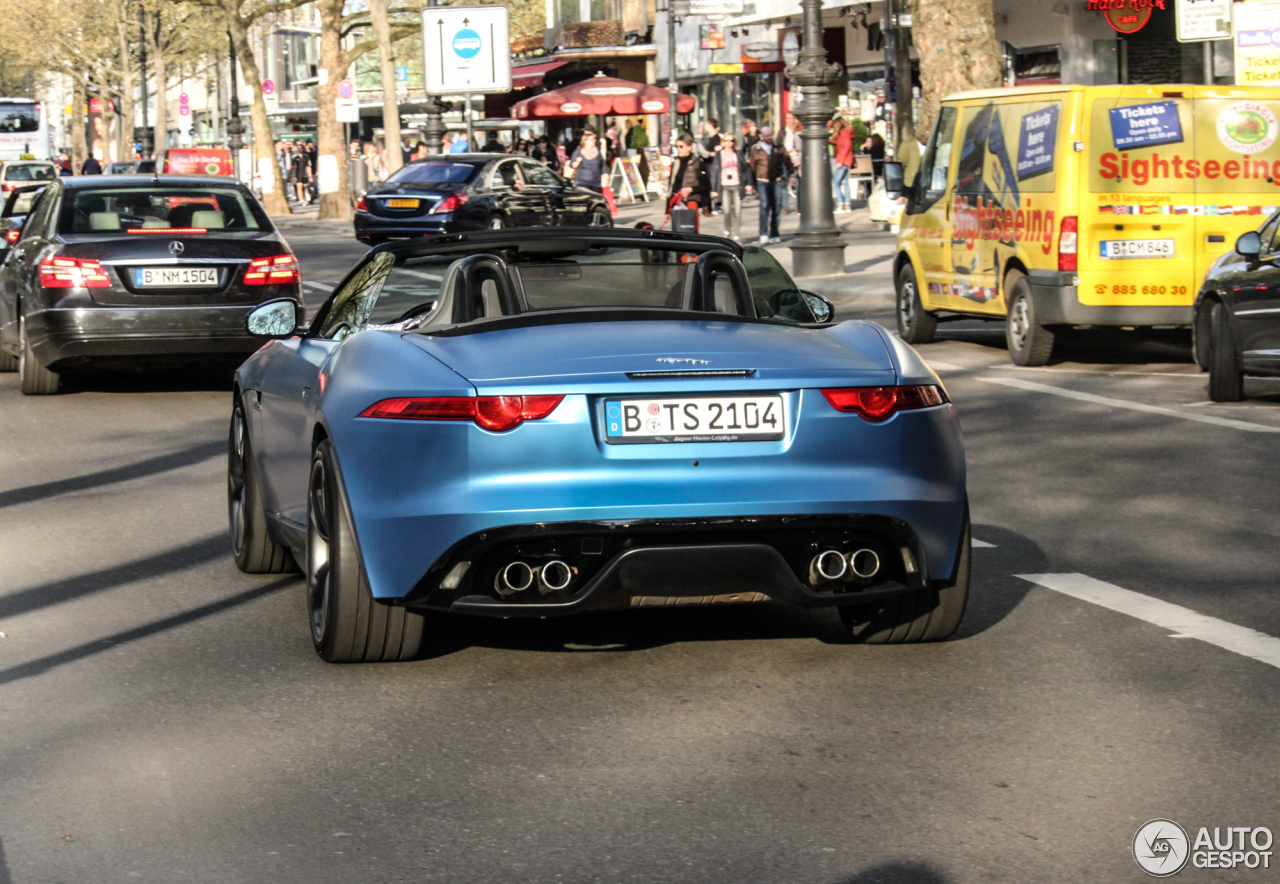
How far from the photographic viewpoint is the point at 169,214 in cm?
1380

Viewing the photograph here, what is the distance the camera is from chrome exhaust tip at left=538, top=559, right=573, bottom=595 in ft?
17.2

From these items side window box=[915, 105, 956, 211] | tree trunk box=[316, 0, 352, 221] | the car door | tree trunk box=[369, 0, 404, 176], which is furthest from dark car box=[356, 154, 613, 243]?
the car door

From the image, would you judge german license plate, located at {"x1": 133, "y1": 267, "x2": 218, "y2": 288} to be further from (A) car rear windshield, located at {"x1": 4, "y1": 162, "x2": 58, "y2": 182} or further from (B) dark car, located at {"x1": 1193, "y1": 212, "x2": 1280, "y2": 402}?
(A) car rear windshield, located at {"x1": 4, "y1": 162, "x2": 58, "y2": 182}

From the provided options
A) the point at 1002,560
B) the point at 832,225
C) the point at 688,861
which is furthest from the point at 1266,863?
the point at 832,225

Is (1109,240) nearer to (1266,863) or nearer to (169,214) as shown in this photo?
(169,214)

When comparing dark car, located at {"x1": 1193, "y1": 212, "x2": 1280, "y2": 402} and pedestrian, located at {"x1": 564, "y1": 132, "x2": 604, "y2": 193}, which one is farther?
pedestrian, located at {"x1": 564, "y1": 132, "x2": 604, "y2": 193}

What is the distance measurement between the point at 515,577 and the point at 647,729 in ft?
1.77

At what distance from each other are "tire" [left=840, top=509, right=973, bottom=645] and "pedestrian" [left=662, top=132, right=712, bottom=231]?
936 inches

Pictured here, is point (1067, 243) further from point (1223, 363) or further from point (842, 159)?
point (842, 159)

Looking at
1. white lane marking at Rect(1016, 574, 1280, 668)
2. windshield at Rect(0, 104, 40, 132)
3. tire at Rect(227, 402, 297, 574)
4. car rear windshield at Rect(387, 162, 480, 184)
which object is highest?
windshield at Rect(0, 104, 40, 132)

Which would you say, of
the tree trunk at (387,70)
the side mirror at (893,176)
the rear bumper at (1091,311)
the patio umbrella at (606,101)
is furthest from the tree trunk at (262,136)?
the rear bumper at (1091,311)

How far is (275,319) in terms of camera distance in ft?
23.0

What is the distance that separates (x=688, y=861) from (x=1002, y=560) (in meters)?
3.84

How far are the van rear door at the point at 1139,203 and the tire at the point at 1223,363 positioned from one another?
1.81 m
